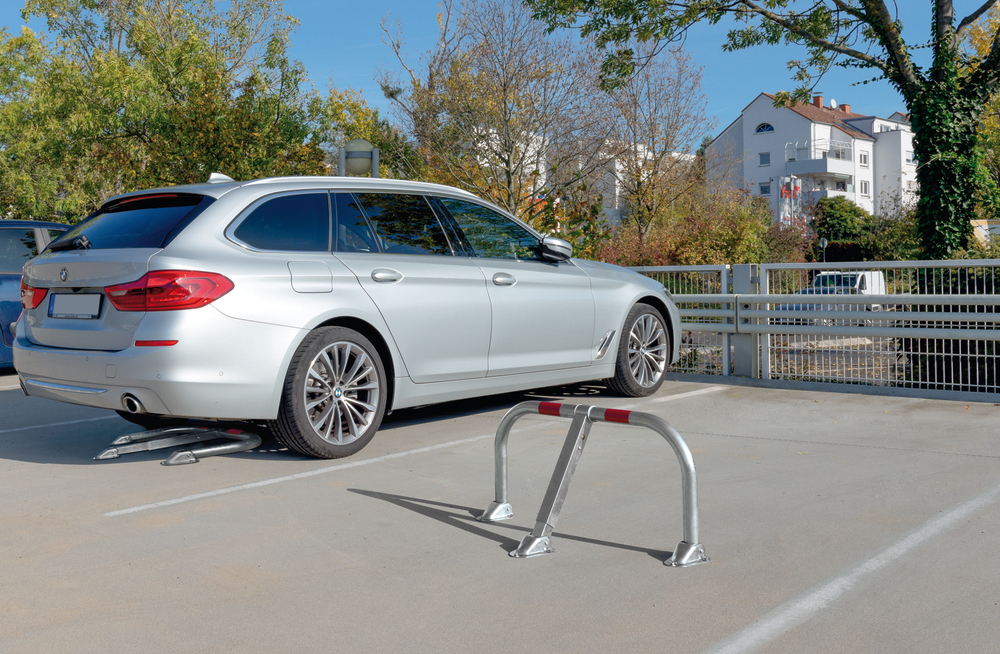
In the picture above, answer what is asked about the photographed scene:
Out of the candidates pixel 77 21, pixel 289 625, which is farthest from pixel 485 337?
pixel 77 21

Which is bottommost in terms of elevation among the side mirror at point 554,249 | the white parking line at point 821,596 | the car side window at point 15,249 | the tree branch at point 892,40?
the white parking line at point 821,596

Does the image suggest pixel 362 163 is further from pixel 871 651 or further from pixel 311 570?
pixel 871 651

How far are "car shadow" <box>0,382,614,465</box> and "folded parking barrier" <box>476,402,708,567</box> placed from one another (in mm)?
1855

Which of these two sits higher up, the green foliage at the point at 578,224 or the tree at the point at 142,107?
the tree at the point at 142,107

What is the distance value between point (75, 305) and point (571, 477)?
3.36 m

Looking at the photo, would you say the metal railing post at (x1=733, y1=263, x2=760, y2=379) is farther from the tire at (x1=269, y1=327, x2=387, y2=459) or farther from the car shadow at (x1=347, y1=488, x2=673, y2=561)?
→ the car shadow at (x1=347, y1=488, x2=673, y2=561)

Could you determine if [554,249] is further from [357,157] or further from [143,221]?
[357,157]

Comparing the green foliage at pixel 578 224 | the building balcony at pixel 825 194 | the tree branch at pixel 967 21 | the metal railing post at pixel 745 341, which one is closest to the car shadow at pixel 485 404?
the metal railing post at pixel 745 341

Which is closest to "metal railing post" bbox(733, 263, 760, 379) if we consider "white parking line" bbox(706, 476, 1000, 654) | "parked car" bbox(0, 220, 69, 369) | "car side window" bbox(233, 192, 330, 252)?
"car side window" bbox(233, 192, 330, 252)

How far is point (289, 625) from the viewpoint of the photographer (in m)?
3.26

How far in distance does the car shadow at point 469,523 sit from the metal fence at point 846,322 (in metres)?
5.17

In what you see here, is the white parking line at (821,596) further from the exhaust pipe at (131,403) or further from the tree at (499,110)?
the tree at (499,110)

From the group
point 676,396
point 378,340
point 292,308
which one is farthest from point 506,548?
point 676,396

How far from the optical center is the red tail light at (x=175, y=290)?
17.5ft
